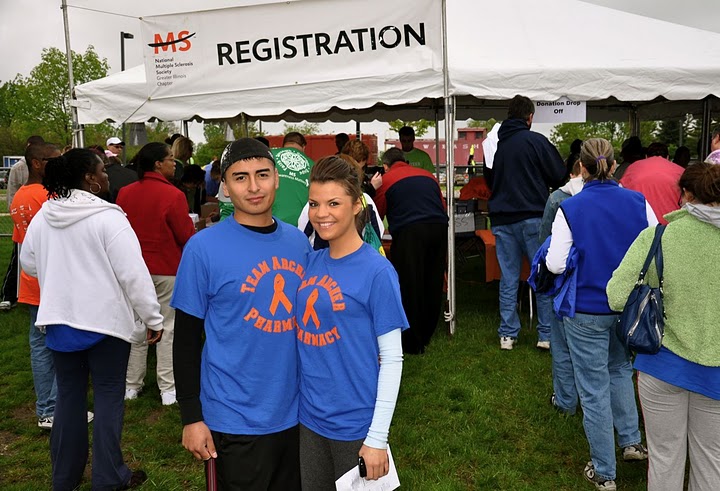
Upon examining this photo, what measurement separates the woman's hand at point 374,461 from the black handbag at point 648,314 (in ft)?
4.11

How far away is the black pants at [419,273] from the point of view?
5.84 m

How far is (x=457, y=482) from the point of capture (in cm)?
360

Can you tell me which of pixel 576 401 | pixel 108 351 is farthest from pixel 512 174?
pixel 108 351

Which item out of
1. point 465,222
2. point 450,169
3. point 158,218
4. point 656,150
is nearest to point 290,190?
point 158,218

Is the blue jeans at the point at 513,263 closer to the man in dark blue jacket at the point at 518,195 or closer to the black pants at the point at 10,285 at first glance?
the man in dark blue jacket at the point at 518,195

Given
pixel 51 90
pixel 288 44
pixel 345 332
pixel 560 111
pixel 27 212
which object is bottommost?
pixel 345 332

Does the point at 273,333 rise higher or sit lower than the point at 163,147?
lower

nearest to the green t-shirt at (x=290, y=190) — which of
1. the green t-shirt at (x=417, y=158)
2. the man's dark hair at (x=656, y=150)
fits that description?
the man's dark hair at (x=656, y=150)

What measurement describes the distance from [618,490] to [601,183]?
1.72 meters

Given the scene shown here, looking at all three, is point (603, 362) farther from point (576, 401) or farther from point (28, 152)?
point (28, 152)

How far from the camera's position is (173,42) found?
6035 millimetres

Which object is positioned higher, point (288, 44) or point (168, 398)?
point (288, 44)

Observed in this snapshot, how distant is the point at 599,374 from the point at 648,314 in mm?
915

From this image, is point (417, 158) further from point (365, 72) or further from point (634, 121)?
point (634, 121)
